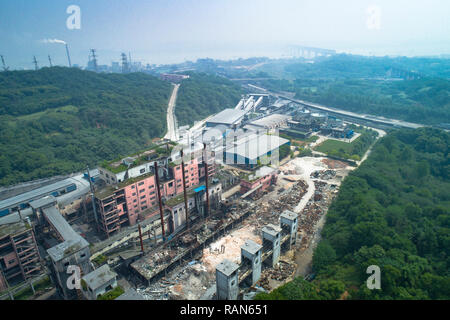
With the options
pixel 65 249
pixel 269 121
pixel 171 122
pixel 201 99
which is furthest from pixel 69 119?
pixel 269 121

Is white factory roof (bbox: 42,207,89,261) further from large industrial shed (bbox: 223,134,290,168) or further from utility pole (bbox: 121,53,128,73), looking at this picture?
utility pole (bbox: 121,53,128,73)

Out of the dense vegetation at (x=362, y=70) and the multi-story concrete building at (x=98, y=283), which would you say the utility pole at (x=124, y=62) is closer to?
the dense vegetation at (x=362, y=70)

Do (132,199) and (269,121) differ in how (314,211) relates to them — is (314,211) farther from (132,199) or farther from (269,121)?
(269,121)

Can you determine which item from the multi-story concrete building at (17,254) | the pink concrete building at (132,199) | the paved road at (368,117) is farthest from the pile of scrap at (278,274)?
the paved road at (368,117)

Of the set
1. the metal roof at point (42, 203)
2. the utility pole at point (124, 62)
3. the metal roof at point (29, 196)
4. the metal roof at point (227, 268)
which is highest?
the utility pole at point (124, 62)

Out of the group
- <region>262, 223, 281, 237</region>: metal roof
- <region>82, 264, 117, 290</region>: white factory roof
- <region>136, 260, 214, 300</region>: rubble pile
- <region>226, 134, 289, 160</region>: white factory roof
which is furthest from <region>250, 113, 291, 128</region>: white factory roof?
<region>82, 264, 117, 290</region>: white factory roof
